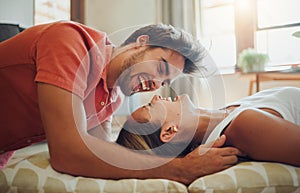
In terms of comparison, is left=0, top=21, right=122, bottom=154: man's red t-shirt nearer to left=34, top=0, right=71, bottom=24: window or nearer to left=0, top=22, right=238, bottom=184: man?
left=0, top=22, right=238, bottom=184: man

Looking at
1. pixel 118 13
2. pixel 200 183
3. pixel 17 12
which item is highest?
pixel 118 13

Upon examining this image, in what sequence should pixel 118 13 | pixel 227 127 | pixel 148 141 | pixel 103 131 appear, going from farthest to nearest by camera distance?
1. pixel 118 13
2. pixel 103 131
3. pixel 148 141
4. pixel 227 127

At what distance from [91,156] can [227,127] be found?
34 cm

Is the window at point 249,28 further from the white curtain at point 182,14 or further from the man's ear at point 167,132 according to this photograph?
the man's ear at point 167,132

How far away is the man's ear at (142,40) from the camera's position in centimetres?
104

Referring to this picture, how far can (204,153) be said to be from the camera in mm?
740

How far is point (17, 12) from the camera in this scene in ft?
8.41

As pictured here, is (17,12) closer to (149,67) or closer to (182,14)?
(182,14)

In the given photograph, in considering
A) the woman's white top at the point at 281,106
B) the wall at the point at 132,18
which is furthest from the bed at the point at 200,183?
the wall at the point at 132,18

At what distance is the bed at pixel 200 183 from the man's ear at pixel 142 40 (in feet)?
1.62

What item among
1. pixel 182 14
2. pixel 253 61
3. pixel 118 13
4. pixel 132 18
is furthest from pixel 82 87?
pixel 118 13

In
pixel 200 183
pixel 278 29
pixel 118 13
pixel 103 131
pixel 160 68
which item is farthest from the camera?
pixel 118 13

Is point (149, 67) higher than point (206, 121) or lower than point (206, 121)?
higher

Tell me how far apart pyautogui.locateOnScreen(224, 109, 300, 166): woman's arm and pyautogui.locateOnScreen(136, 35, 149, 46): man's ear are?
1.38 feet
